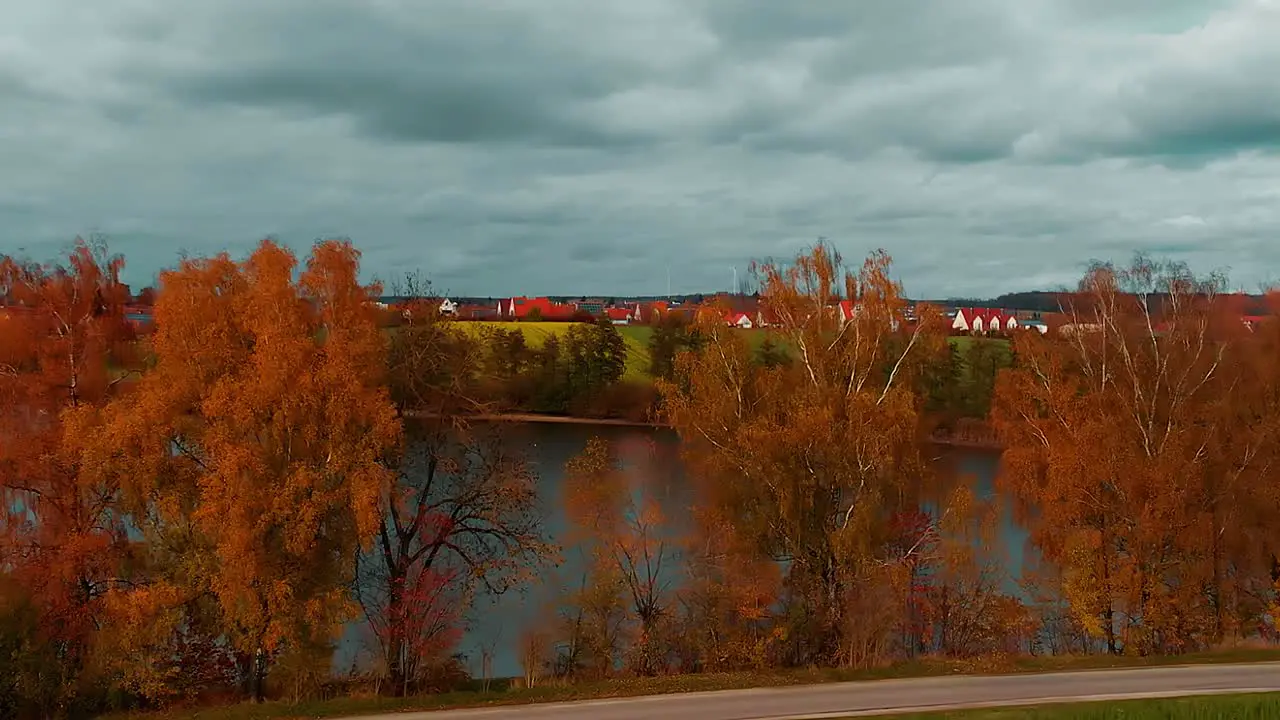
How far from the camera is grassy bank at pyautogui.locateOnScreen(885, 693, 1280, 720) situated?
1848 cm

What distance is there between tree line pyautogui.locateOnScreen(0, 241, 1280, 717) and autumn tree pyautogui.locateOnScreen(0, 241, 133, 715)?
3.2 inches

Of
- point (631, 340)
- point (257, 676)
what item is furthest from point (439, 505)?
point (631, 340)

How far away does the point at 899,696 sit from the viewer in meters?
21.8

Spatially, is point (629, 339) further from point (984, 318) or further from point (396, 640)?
point (396, 640)

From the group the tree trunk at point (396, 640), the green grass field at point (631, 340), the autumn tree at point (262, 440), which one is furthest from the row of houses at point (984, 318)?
the autumn tree at point (262, 440)

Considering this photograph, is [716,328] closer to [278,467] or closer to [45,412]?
[278,467]

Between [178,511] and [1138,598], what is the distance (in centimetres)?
2731

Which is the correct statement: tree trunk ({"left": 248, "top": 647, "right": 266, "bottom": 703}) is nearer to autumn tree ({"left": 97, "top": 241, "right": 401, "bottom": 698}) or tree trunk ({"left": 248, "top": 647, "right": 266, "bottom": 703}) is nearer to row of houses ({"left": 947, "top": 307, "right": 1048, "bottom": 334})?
autumn tree ({"left": 97, "top": 241, "right": 401, "bottom": 698})

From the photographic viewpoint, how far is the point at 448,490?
2688cm

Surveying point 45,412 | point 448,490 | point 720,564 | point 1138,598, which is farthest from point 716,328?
point 45,412

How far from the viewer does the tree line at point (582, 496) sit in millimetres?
22062

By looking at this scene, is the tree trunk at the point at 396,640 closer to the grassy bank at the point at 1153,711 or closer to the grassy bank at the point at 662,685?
the grassy bank at the point at 662,685

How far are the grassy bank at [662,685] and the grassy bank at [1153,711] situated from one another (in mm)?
4299

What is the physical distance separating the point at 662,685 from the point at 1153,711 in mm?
10742
